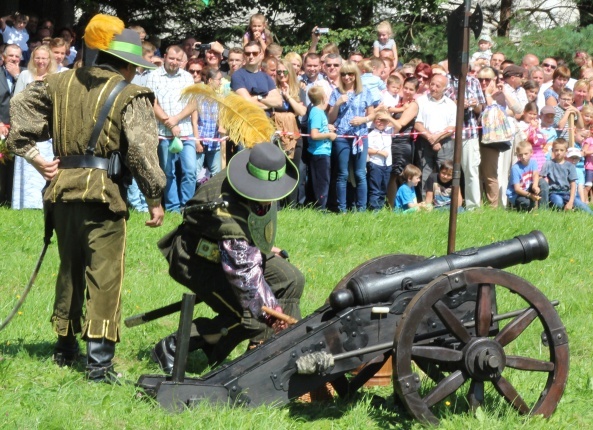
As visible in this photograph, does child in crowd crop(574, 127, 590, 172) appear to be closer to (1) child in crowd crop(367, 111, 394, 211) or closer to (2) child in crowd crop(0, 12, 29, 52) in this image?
(1) child in crowd crop(367, 111, 394, 211)

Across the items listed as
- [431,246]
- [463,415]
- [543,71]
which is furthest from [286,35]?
[463,415]

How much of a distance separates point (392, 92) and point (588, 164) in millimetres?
3419

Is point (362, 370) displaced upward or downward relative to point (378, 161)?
downward

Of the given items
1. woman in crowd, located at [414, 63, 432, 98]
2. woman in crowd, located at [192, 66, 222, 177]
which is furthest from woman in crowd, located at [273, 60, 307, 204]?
woman in crowd, located at [414, 63, 432, 98]

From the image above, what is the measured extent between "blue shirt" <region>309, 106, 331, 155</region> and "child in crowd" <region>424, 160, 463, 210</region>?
152 cm

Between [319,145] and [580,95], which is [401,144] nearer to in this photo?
[319,145]

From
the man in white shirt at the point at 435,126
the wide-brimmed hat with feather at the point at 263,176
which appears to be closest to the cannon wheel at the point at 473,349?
the wide-brimmed hat with feather at the point at 263,176

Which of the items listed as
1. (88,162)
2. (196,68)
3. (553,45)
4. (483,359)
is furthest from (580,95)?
(88,162)

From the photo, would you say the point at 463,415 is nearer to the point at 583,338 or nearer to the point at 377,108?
the point at 583,338

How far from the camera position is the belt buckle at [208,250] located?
22.1 feet

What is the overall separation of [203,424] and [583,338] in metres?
3.61

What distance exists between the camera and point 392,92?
44.7ft

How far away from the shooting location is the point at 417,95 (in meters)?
14.0

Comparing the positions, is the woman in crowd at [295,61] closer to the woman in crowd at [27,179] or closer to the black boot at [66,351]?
the woman in crowd at [27,179]
